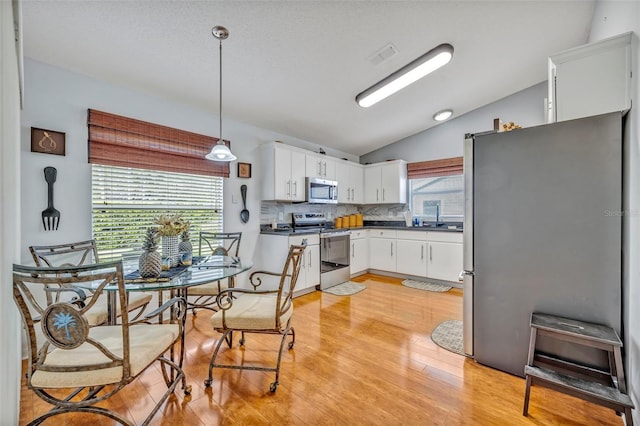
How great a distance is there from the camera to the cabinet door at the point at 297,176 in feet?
13.1

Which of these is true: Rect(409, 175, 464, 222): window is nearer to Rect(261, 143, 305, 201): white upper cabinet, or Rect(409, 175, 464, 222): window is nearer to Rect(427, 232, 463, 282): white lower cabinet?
Rect(427, 232, 463, 282): white lower cabinet

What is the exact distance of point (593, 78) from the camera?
5.51 feet

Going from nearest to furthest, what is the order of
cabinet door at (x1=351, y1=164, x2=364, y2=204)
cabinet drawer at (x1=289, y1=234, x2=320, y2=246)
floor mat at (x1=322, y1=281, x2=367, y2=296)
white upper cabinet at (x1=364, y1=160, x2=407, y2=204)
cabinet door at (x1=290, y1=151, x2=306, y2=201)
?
cabinet drawer at (x1=289, y1=234, x2=320, y2=246) < floor mat at (x1=322, y1=281, x2=367, y2=296) < cabinet door at (x1=290, y1=151, x2=306, y2=201) < white upper cabinet at (x1=364, y1=160, x2=407, y2=204) < cabinet door at (x1=351, y1=164, x2=364, y2=204)

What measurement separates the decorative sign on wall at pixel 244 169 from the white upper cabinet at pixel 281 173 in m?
0.22

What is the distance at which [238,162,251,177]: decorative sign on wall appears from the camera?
12.0ft

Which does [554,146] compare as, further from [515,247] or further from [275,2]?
[275,2]

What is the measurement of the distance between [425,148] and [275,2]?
12.1ft

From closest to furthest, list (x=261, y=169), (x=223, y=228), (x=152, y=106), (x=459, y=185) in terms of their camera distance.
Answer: (x=152, y=106), (x=223, y=228), (x=261, y=169), (x=459, y=185)

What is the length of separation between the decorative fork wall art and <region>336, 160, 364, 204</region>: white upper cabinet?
3.60m

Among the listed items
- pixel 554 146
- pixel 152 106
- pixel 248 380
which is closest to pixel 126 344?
pixel 248 380

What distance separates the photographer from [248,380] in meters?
1.90

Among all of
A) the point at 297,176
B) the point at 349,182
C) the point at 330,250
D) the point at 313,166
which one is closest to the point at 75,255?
the point at 297,176

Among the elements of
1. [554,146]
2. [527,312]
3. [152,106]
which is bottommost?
[527,312]

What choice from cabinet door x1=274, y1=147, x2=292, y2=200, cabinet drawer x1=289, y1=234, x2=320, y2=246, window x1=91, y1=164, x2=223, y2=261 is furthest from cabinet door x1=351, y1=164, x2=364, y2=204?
window x1=91, y1=164, x2=223, y2=261
